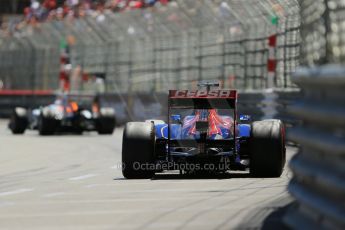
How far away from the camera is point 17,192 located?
10.3 m

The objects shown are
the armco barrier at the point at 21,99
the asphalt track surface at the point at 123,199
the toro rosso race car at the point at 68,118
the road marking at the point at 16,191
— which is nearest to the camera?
the asphalt track surface at the point at 123,199

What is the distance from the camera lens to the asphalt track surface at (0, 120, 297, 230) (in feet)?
24.6

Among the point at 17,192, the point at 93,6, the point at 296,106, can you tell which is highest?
the point at 93,6

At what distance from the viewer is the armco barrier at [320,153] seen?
223 inches

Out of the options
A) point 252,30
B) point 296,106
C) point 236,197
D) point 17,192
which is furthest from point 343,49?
point 252,30

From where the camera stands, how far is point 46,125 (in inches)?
1009

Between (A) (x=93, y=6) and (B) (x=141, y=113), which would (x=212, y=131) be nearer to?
(B) (x=141, y=113)

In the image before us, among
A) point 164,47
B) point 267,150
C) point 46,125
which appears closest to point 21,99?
point 164,47

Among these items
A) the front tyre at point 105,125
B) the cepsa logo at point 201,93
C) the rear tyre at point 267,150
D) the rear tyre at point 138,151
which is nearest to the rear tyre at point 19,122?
the front tyre at point 105,125

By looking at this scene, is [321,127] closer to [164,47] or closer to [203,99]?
[203,99]

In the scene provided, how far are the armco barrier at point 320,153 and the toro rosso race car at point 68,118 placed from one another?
63.7 ft

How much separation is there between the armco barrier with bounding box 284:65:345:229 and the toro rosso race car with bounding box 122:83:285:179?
4.81 meters

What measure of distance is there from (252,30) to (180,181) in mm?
13596

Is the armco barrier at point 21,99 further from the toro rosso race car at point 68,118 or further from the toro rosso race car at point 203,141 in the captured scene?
the toro rosso race car at point 203,141
